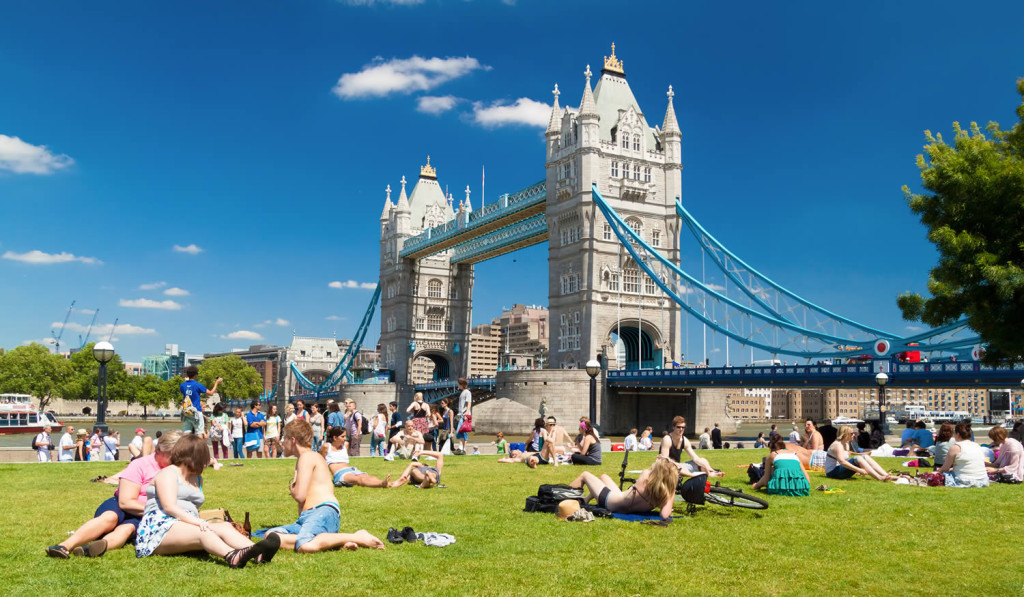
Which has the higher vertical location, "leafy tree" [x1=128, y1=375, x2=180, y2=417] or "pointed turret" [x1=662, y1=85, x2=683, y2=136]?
"pointed turret" [x1=662, y1=85, x2=683, y2=136]

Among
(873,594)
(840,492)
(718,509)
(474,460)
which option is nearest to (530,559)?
(873,594)

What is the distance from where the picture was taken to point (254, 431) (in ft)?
62.1

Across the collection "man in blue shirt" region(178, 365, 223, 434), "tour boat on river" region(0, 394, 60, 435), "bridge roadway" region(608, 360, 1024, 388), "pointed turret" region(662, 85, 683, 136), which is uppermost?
"pointed turret" region(662, 85, 683, 136)

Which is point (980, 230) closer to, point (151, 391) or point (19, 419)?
point (19, 419)

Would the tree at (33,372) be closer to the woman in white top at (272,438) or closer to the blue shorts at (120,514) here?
the woman in white top at (272,438)

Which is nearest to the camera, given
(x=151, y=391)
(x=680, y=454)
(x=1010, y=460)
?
(x=1010, y=460)

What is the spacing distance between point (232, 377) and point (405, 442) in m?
→ 116

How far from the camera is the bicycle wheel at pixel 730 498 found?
9.49 m

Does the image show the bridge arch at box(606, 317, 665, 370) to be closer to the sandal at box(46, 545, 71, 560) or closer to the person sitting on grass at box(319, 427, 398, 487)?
the person sitting on grass at box(319, 427, 398, 487)

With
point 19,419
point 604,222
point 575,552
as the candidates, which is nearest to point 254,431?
point 575,552

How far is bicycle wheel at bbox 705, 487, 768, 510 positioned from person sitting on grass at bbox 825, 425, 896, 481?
389 cm

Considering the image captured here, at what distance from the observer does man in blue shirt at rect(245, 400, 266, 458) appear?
18.7m

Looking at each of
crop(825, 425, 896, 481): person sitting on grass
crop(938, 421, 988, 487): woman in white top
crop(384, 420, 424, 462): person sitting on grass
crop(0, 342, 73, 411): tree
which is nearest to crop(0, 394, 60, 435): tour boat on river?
crop(0, 342, 73, 411): tree

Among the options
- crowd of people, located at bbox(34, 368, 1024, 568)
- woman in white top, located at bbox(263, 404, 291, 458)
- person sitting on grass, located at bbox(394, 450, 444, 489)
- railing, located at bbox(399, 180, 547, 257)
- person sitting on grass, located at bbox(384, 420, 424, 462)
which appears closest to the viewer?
crowd of people, located at bbox(34, 368, 1024, 568)
